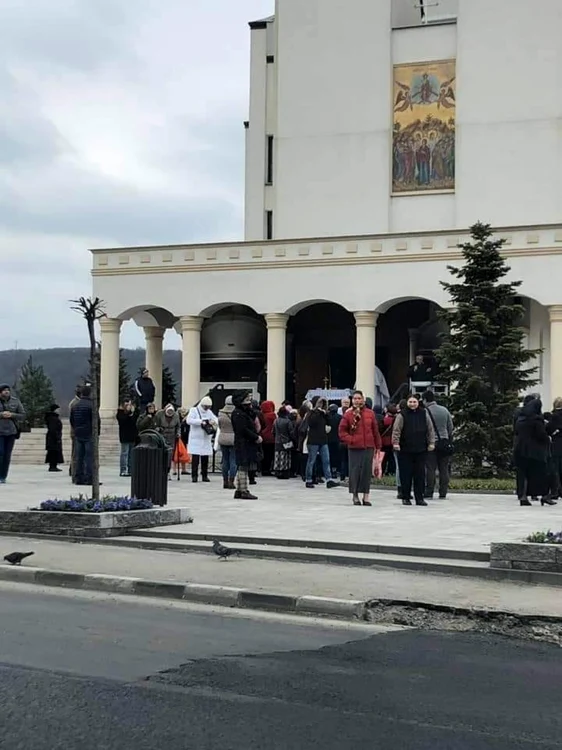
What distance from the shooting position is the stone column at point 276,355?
33.5 metres

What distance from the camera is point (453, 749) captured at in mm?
4801

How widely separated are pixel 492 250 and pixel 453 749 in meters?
19.8

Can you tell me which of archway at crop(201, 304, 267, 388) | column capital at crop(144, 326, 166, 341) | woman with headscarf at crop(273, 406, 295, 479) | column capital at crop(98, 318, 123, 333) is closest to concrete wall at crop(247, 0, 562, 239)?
archway at crop(201, 304, 267, 388)

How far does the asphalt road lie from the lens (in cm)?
495

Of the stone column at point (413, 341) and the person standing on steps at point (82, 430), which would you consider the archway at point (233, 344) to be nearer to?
the stone column at point (413, 341)

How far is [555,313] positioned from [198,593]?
23985 millimetres

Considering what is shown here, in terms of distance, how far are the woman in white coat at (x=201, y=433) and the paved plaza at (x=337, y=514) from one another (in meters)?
0.66

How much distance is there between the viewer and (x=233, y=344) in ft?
121

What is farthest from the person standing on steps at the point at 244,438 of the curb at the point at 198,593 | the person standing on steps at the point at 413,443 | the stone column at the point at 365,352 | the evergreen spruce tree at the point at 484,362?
the stone column at the point at 365,352

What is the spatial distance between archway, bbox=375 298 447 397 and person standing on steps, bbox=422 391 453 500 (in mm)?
17981

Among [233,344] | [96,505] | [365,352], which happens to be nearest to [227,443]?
[96,505]

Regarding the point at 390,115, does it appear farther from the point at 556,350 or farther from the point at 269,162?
the point at 556,350

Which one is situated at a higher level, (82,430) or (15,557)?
(82,430)

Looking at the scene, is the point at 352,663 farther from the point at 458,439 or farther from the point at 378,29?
the point at 378,29
